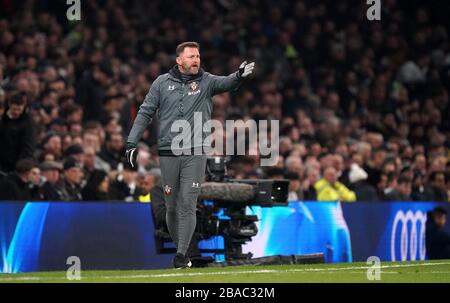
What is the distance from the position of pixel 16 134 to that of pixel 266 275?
5579 millimetres

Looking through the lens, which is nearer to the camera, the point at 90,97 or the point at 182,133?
the point at 182,133

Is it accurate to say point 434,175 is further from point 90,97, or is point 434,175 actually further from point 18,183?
point 18,183

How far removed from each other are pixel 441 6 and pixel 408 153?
6.69 metres

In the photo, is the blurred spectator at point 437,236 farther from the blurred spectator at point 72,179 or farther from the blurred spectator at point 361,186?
the blurred spectator at point 72,179

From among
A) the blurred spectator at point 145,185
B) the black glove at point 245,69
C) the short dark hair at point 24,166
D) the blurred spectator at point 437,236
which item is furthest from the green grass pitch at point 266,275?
the blurred spectator at point 437,236

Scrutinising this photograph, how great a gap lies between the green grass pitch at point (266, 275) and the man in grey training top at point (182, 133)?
0.61 meters

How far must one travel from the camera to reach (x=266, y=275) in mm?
11516

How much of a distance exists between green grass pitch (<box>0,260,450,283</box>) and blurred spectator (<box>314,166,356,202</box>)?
5460mm

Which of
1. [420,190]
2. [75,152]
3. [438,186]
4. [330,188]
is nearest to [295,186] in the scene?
[330,188]

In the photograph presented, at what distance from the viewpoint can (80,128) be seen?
58.3 ft

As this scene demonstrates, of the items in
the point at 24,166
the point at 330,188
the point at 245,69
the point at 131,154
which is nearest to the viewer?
the point at 245,69

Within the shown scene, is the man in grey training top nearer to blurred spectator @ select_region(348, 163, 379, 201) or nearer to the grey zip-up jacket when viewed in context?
the grey zip-up jacket

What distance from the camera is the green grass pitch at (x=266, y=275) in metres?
11.0

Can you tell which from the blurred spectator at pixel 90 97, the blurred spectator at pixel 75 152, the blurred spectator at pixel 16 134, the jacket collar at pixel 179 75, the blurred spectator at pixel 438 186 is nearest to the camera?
the jacket collar at pixel 179 75
